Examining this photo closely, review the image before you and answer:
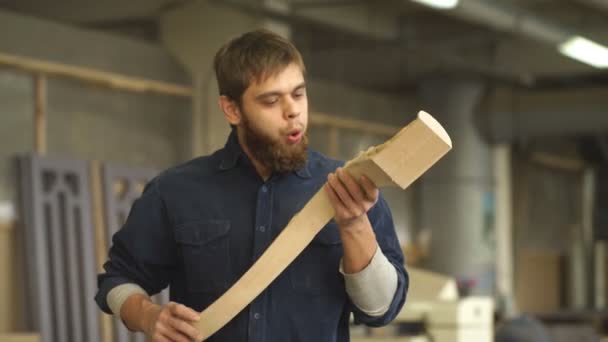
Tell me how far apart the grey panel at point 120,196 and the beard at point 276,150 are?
5512mm

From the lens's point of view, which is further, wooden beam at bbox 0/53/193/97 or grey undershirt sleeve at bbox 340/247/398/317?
wooden beam at bbox 0/53/193/97

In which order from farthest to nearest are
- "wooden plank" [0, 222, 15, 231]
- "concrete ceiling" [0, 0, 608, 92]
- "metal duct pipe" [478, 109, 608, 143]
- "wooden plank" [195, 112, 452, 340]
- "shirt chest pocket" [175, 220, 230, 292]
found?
"metal duct pipe" [478, 109, 608, 143] → "concrete ceiling" [0, 0, 608, 92] → "wooden plank" [0, 222, 15, 231] → "shirt chest pocket" [175, 220, 230, 292] → "wooden plank" [195, 112, 452, 340]

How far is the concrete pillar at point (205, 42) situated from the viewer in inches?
331

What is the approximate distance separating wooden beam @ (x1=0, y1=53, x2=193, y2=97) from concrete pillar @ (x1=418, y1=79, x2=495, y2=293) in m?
3.72

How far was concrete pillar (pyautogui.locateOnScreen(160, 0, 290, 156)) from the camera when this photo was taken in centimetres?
840

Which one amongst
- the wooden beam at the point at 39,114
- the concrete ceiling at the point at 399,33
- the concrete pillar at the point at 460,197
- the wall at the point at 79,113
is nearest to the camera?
the wall at the point at 79,113

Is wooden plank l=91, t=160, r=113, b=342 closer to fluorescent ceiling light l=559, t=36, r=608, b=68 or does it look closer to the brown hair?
fluorescent ceiling light l=559, t=36, r=608, b=68

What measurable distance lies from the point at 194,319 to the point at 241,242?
170mm

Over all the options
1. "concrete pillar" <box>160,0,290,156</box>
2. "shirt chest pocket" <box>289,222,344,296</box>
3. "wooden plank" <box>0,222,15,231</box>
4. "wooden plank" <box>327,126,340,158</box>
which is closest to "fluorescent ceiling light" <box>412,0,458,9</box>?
"concrete pillar" <box>160,0,290,156</box>

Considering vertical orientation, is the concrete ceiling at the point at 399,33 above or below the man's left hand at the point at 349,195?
above

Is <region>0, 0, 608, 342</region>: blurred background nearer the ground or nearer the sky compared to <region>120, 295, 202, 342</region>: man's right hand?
nearer the sky

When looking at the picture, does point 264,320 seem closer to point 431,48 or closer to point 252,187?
point 252,187

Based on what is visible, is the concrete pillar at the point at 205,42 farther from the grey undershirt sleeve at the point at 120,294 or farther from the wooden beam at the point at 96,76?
the grey undershirt sleeve at the point at 120,294

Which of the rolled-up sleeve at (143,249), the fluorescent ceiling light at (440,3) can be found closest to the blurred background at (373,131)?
the fluorescent ceiling light at (440,3)
